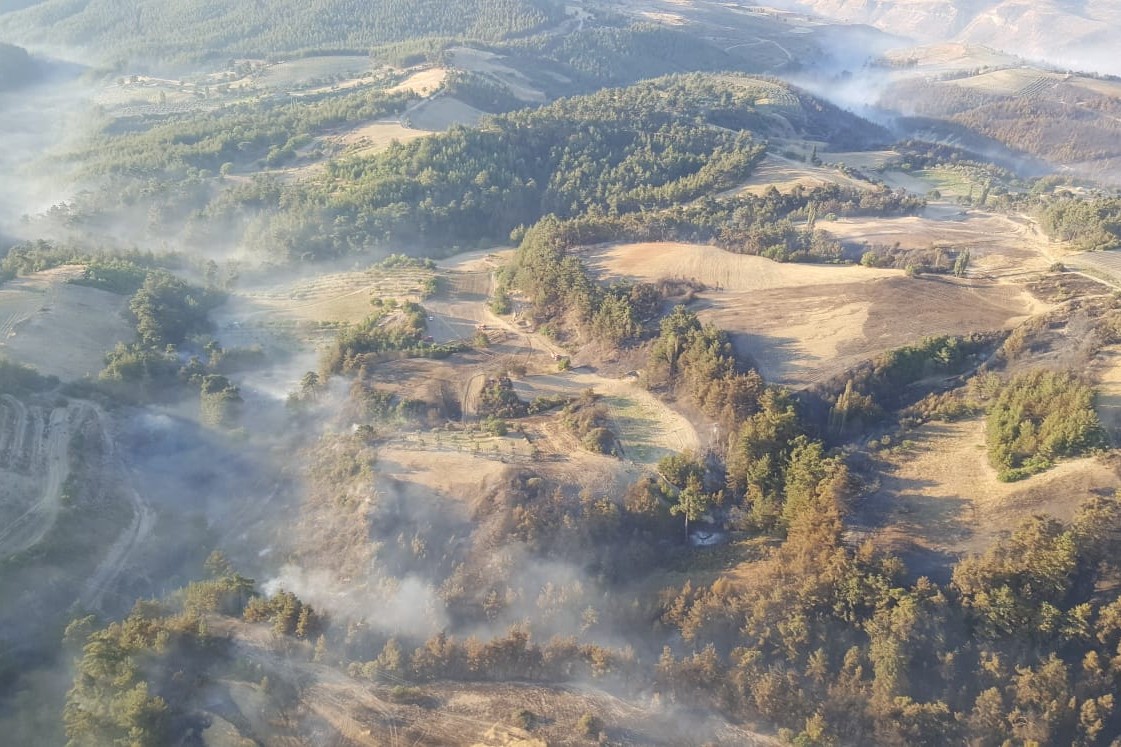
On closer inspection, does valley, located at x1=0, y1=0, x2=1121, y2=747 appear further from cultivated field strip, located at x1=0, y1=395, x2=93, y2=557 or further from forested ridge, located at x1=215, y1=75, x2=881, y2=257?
forested ridge, located at x1=215, y1=75, x2=881, y2=257

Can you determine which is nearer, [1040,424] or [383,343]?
[1040,424]

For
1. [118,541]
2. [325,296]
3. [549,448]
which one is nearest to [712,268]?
[549,448]

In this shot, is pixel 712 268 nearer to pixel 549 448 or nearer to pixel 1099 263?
pixel 549 448

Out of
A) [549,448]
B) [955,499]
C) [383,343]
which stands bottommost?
[549,448]

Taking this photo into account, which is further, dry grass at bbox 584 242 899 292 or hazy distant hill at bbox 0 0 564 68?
hazy distant hill at bbox 0 0 564 68

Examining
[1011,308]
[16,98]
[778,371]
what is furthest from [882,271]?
[16,98]

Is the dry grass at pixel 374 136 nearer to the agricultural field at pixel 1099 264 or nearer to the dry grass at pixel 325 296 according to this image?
the dry grass at pixel 325 296

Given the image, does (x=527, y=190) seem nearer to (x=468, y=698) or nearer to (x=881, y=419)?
(x=881, y=419)

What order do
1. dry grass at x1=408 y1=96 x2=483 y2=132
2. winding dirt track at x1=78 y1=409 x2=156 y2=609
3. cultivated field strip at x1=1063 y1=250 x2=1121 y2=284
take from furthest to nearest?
dry grass at x1=408 y1=96 x2=483 y2=132, cultivated field strip at x1=1063 y1=250 x2=1121 y2=284, winding dirt track at x1=78 y1=409 x2=156 y2=609

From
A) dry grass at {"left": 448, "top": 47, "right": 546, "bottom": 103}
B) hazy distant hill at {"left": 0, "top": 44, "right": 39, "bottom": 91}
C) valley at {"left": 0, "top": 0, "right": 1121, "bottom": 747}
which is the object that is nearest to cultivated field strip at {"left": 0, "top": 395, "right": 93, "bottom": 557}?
valley at {"left": 0, "top": 0, "right": 1121, "bottom": 747}
